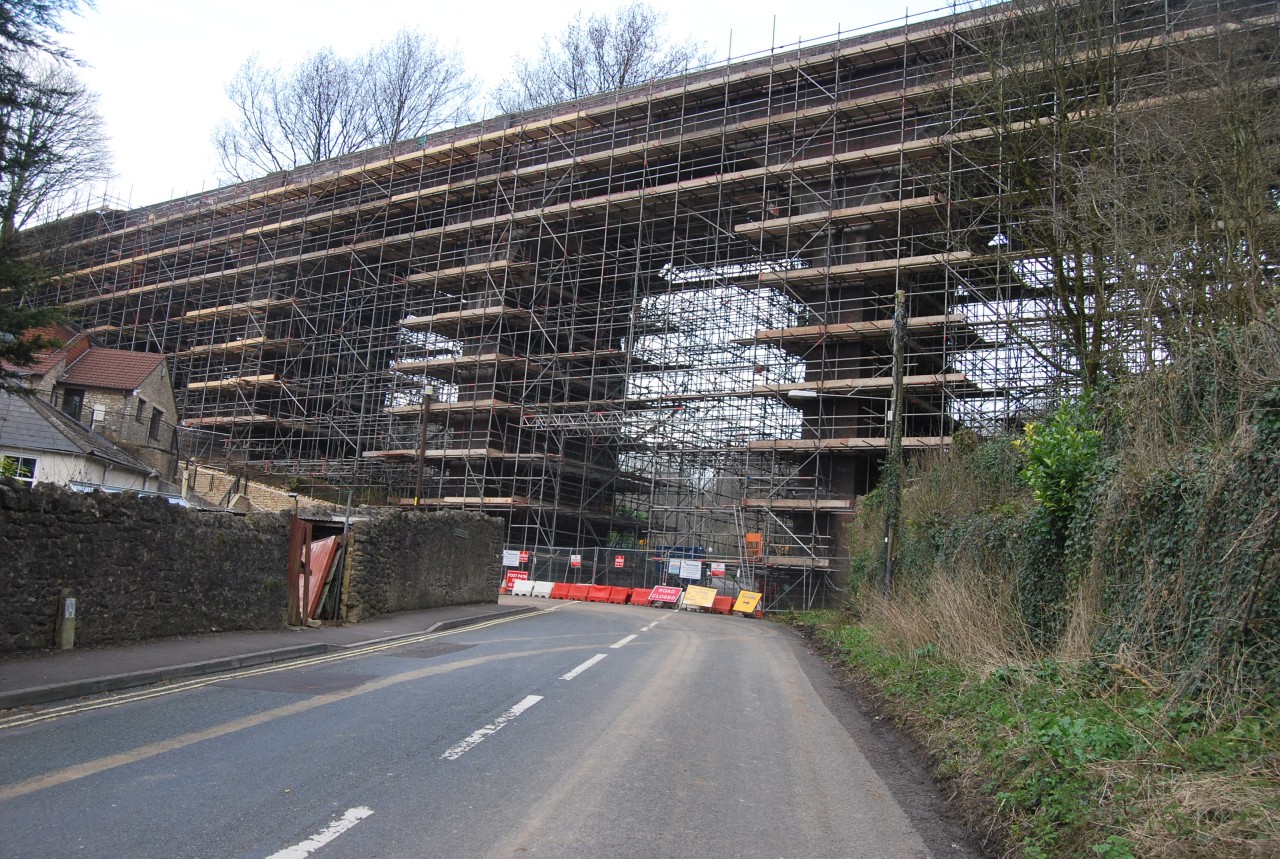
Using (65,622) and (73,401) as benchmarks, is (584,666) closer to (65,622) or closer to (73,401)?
(65,622)

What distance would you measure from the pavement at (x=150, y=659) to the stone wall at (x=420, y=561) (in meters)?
2.07

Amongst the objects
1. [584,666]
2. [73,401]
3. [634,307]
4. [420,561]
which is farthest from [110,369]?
[584,666]

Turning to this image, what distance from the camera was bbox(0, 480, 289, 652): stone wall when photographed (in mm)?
9539

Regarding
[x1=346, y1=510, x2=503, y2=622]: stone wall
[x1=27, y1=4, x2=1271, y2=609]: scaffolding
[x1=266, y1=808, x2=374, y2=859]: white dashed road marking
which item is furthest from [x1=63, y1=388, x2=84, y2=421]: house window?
[x1=266, y1=808, x2=374, y2=859]: white dashed road marking

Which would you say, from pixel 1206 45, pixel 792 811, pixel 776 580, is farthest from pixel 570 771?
pixel 776 580

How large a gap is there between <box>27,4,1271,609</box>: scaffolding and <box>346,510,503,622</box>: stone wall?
3.51 m

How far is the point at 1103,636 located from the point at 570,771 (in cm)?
477

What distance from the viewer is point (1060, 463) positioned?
388 inches

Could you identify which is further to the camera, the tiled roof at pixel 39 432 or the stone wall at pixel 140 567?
the tiled roof at pixel 39 432

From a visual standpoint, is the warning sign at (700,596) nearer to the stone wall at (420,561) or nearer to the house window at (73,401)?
the stone wall at (420,561)

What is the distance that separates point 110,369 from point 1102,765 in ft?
135

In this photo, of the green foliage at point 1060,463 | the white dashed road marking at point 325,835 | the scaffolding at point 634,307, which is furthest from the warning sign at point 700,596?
the white dashed road marking at point 325,835

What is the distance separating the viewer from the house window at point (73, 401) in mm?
34719

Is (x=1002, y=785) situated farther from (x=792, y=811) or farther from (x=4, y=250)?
(x=4, y=250)
